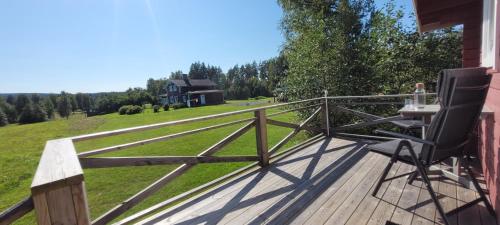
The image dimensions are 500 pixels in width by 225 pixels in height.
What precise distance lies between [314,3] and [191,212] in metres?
8.68

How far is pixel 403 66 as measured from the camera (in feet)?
24.4

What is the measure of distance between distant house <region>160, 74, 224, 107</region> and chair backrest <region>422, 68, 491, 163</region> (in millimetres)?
35700

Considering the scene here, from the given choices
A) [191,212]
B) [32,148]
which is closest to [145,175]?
[191,212]

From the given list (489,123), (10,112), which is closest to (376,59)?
(489,123)

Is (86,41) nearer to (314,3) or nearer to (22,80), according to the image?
(314,3)

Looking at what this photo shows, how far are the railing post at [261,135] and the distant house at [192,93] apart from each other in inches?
1333

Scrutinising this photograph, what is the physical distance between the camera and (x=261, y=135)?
3.42 meters

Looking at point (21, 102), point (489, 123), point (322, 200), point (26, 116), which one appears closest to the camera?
point (489, 123)

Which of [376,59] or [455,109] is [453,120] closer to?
[455,109]

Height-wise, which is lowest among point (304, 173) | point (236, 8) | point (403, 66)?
point (304, 173)

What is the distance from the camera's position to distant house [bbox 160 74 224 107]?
3694cm

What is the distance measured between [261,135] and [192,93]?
34.1 meters

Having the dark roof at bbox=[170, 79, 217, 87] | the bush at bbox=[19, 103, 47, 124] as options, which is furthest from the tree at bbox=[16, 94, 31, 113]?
the dark roof at bbox=[170, 79, 217, 87]

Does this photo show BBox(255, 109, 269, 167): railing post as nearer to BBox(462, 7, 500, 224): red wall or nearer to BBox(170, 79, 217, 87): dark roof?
BBox(462, 7, 500, 224): red wall
